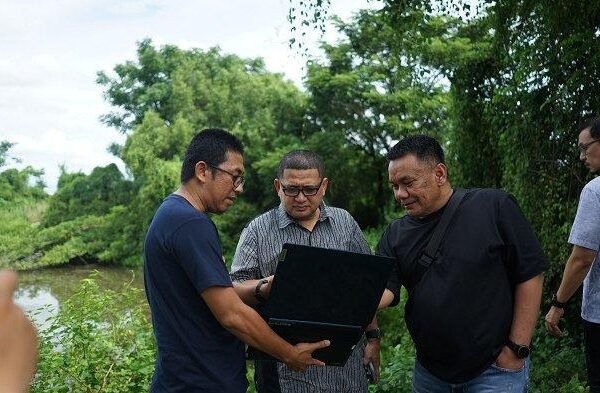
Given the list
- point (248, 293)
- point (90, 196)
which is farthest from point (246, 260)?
point (90, 196)

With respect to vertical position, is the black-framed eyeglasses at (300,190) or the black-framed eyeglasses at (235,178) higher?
the black-framed eyeglasses at (235,178)

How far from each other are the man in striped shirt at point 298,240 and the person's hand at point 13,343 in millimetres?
2151

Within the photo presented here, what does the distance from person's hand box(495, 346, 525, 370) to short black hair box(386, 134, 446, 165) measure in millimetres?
758

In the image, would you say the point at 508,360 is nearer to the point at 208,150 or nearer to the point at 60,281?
the point at 208,150

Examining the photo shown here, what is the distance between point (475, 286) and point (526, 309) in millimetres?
215

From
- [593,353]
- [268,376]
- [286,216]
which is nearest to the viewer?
[268,376]

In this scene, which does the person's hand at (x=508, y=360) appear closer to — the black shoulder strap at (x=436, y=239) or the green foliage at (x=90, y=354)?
the black shoulder strap at (x=436, y=239)

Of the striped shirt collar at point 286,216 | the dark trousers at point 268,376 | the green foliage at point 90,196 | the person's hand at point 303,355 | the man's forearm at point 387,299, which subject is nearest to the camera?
the person's hand at point 303,355

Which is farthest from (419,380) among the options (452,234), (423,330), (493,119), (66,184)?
(66,184)

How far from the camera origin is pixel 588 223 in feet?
9.78

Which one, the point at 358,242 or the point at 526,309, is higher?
the point at 358,242

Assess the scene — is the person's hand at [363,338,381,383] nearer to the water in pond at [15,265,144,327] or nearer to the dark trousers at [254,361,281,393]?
the dark trousers at [254,361,281,393]

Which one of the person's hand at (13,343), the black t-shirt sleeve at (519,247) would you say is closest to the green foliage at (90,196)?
the black t-shirt sleeve at (519,247)

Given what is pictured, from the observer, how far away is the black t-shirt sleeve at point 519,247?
2455 mm
